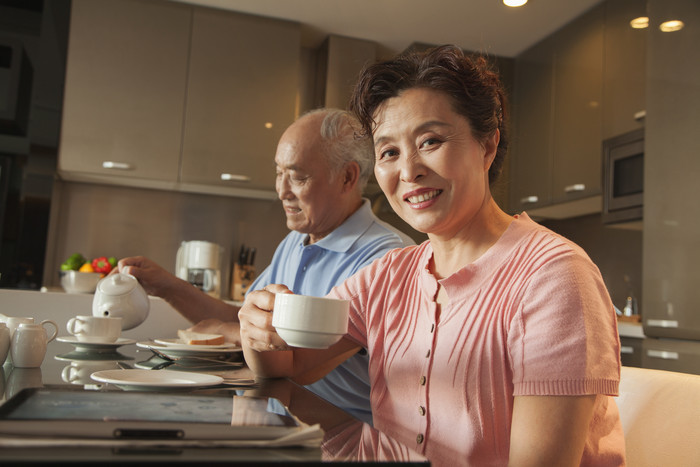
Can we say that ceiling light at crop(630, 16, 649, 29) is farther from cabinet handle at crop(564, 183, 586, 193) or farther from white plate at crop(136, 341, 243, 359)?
white plate at crop(136, 341, 243, 359)

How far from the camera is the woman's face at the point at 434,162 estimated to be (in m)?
0.97

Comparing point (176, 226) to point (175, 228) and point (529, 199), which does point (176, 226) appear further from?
point (529, 199)

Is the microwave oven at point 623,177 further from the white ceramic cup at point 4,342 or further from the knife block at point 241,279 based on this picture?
the white ceramic cup at point 4,342

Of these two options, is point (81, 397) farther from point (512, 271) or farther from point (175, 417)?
point (512, 271)

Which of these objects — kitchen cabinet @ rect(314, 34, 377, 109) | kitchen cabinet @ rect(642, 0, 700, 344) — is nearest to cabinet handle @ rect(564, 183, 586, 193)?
kitchen cabinet @ rect(642, 0, 700, 344)

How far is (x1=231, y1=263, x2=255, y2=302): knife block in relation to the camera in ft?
11.5

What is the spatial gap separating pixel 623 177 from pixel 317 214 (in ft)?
5.73

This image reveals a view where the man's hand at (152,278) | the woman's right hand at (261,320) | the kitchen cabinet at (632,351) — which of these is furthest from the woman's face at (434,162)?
the kitchen cabinet at (632,351)

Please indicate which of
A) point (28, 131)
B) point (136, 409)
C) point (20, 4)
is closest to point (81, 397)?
point (136, 409)

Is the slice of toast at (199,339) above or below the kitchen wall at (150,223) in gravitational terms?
below

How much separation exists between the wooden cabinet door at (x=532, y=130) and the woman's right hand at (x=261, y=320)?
274cm

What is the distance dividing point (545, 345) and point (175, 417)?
44 centimetres

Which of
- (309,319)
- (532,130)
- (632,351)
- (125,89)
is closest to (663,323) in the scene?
(632,351)

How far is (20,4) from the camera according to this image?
3.25 meters
